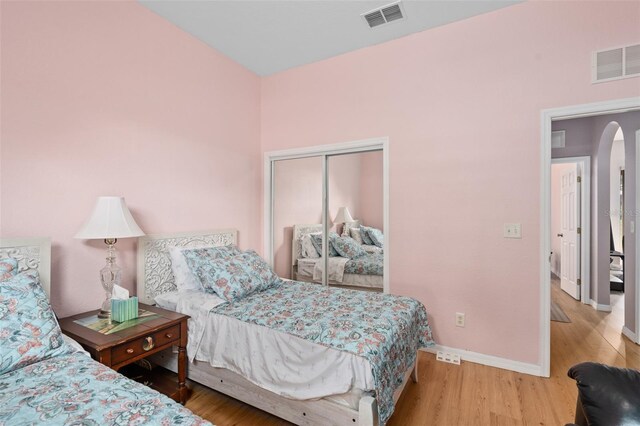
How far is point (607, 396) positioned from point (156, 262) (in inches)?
108

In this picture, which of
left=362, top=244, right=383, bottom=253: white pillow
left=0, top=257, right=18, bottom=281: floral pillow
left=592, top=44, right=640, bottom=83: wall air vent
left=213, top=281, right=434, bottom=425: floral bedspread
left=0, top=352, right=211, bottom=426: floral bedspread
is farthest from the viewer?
left=362, top=244, right=383, bottom=253: white pillow

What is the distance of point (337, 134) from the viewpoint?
10.6 ft

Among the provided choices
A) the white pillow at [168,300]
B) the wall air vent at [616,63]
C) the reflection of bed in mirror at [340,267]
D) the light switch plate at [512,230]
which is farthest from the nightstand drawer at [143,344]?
the wall air vent at [616,63]

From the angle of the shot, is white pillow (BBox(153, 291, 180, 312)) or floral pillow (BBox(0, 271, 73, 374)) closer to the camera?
floral pillow (BBox(0, 271, 73, 374))

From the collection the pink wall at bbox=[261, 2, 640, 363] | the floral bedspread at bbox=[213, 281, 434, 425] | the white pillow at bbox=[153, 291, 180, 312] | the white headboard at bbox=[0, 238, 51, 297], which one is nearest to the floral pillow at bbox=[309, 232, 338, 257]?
the pink wall at bbox=[261, 2, 640, 363]

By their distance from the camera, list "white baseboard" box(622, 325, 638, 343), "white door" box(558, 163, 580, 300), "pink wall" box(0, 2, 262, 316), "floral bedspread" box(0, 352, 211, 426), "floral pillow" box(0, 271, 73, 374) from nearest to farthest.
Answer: "floral bedspread" box(0, 352, 211, 426) < "floral pillow" box(0, 271, 73, 374) < "pink wall" box(0, 2, 262, 316) < "white baseboard" box(622, 325, 638, 343) < "white door" box(558, 163, 580, 300)

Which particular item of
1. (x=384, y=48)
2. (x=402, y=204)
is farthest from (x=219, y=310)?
(x=384, y=48)

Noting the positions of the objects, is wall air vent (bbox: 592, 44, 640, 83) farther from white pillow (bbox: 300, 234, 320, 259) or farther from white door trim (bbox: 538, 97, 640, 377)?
white pillow (bbox: 300, 234, 320, 259)

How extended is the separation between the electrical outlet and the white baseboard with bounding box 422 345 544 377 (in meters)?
0.03

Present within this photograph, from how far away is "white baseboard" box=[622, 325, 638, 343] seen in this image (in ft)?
9.64

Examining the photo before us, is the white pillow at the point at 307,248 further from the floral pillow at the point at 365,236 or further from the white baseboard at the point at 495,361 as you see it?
the white baseboard at the point at 495,361

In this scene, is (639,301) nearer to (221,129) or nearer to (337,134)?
(337,134)

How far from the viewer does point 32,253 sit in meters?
1.73

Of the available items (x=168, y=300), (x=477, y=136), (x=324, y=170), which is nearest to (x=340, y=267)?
(x=324, y=170)
